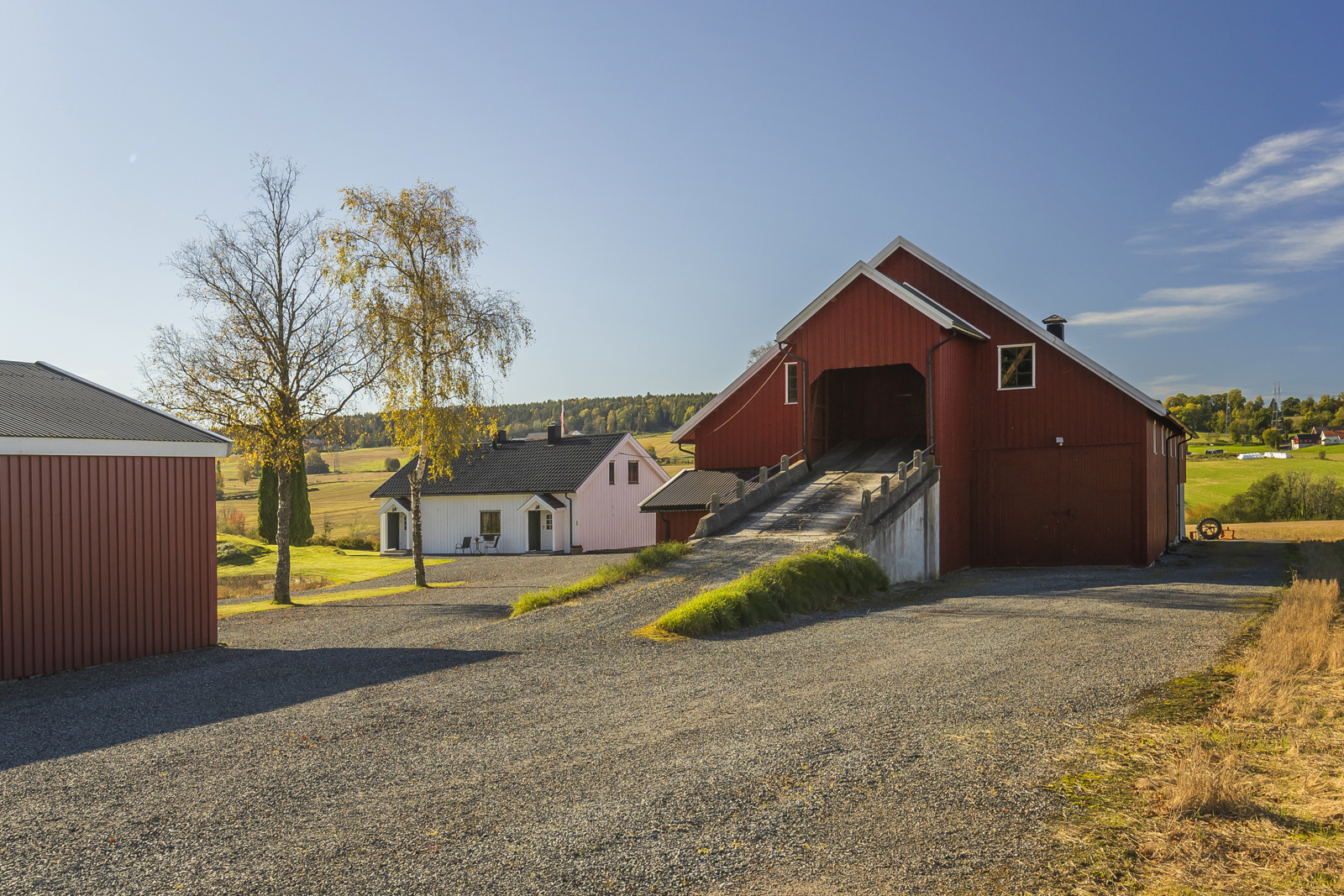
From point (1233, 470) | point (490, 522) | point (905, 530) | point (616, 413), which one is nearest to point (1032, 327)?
point (905, 530)

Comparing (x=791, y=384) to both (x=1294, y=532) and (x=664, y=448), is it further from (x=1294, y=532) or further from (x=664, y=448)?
(x=664, y=448)

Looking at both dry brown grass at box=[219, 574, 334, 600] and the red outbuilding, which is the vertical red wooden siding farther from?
dry brown grass at box=[219, 574, 334, 600]

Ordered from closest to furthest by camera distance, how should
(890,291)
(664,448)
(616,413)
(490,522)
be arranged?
(890,291) < (490,522) < (664,448) < (616,413)

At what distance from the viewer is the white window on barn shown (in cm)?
2347

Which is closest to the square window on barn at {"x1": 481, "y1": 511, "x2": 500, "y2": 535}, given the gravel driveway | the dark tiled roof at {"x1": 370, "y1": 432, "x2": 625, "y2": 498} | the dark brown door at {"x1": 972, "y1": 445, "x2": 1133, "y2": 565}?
the dark tiled roof at {"x1": 370, "y1": 432, "x2": 625, "y2": 498}

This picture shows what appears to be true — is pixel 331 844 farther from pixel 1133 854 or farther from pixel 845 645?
Answer: pixel 845 645

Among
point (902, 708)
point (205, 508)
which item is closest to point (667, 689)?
point (902, 708)

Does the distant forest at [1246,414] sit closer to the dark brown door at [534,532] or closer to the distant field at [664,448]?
the distant field at [664,448]

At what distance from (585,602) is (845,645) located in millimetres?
4813

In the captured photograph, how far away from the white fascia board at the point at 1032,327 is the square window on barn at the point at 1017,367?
0.50m

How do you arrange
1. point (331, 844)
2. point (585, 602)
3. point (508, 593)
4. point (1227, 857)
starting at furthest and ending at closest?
point (508, 593) < point (585, 602) < point (331, 844) < point (1227, 857)

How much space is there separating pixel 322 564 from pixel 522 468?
9190mm

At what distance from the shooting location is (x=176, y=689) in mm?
9562

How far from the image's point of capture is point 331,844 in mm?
4773
